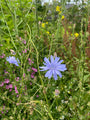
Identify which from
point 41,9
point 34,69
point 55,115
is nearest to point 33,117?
point 55,115

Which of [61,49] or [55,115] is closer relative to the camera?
[55,115]

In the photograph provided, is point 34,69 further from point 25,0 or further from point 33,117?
point 25,0

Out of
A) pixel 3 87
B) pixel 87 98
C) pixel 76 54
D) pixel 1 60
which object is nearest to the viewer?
pixel 87 98

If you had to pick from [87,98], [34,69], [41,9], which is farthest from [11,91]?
[41,9]

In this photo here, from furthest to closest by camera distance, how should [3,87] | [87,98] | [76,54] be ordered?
[76,54] < [3,87] < [87,98]

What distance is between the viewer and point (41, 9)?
2.93m

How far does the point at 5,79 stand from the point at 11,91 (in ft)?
0.44

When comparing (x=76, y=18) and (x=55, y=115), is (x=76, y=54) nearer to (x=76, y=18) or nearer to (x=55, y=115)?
(x=55, y=115)

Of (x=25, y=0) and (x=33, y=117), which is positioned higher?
(x=25, y=0)

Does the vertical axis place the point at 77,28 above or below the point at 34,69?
above

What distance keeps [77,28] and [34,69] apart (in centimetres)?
171

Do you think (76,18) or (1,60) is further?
(76,18)

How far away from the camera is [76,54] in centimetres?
202

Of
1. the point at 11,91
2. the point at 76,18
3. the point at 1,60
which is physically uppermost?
the point at 76,18
